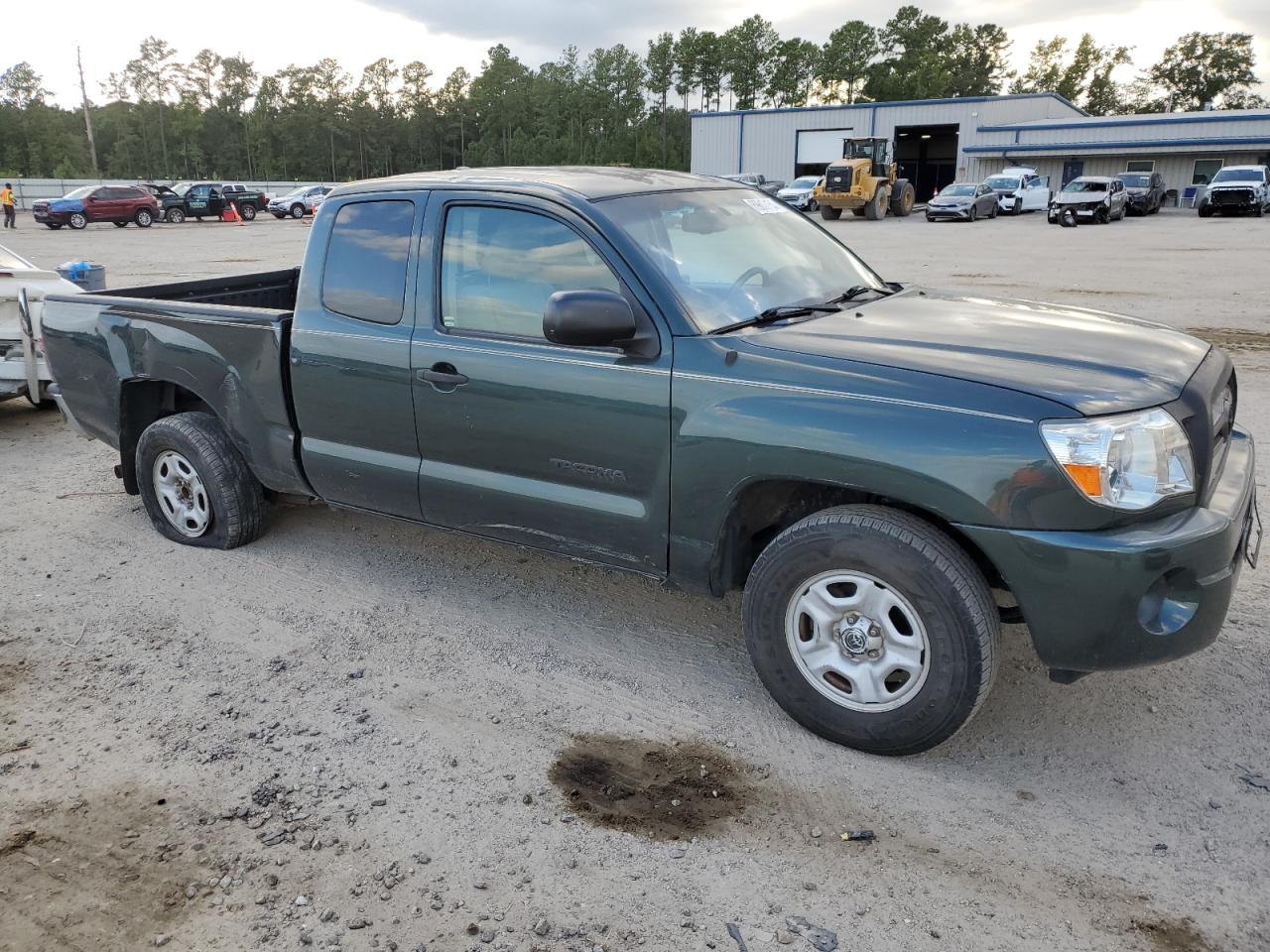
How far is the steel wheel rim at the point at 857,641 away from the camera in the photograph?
10.1ft

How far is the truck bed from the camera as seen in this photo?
452 cm

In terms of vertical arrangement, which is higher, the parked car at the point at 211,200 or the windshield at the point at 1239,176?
the windshield at the point at 1239,176

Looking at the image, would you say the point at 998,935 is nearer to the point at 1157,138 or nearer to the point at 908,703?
the point at 908,703

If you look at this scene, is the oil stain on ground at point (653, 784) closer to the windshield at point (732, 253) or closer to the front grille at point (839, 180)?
the windshield at point (732, 253)

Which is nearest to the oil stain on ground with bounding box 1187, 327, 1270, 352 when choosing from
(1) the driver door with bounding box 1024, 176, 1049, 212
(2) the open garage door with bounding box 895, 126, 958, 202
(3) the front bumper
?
(3) the front bumper

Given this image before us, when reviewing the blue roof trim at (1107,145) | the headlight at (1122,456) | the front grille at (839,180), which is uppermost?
the blue roof trim at (1107,145)

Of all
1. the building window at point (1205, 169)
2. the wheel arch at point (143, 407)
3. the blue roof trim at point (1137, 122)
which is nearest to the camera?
the wheel arch at point (143, 407)

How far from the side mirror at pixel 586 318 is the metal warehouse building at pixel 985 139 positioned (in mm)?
47822

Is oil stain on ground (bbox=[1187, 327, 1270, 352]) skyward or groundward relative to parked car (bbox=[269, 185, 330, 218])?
groundward

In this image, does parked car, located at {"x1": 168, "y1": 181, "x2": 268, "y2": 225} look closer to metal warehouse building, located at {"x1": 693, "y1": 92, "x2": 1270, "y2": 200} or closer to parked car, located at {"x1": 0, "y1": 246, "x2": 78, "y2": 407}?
metal warehouse building, located at {"x1": 693, "y1": 92, "x2": 1270, "y2": 200}

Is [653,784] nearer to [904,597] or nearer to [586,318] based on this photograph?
[904,597]

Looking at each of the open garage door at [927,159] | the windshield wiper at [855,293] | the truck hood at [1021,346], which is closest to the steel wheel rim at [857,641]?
the truck hood at [1021,346]

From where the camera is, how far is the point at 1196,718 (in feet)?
11.2

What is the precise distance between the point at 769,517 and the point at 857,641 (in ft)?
1.89
